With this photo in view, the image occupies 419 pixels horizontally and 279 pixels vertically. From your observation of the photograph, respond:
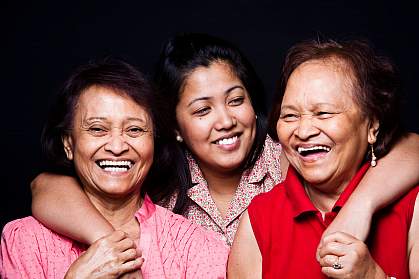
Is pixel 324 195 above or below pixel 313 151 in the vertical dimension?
below

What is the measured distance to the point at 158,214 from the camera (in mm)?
3232

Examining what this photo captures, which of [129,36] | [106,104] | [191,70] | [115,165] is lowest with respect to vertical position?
[115,165]

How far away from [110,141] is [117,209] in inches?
11.7

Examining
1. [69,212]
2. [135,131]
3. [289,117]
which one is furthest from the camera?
[135,131]

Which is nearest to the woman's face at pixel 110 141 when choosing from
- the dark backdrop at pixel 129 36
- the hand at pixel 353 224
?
the hand at pixel 353 224

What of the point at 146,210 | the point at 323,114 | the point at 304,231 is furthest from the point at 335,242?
the point at 146,210

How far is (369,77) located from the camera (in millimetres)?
2912

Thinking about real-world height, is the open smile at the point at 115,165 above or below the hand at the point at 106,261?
above

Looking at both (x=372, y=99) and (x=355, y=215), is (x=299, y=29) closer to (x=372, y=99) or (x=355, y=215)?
(x=372, y=99)

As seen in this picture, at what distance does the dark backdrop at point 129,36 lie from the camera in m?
4.23

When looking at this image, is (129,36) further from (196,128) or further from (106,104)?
(106,104)

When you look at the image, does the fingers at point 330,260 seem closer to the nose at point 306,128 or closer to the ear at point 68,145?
the nose at point 306,128

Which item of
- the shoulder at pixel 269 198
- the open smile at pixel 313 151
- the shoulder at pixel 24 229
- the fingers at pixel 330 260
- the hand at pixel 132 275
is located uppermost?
the open smile at pixel 313 151

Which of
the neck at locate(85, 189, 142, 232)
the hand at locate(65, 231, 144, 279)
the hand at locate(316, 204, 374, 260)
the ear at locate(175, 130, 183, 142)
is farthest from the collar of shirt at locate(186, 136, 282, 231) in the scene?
the hand at locate(316, 204, 374, 260)
